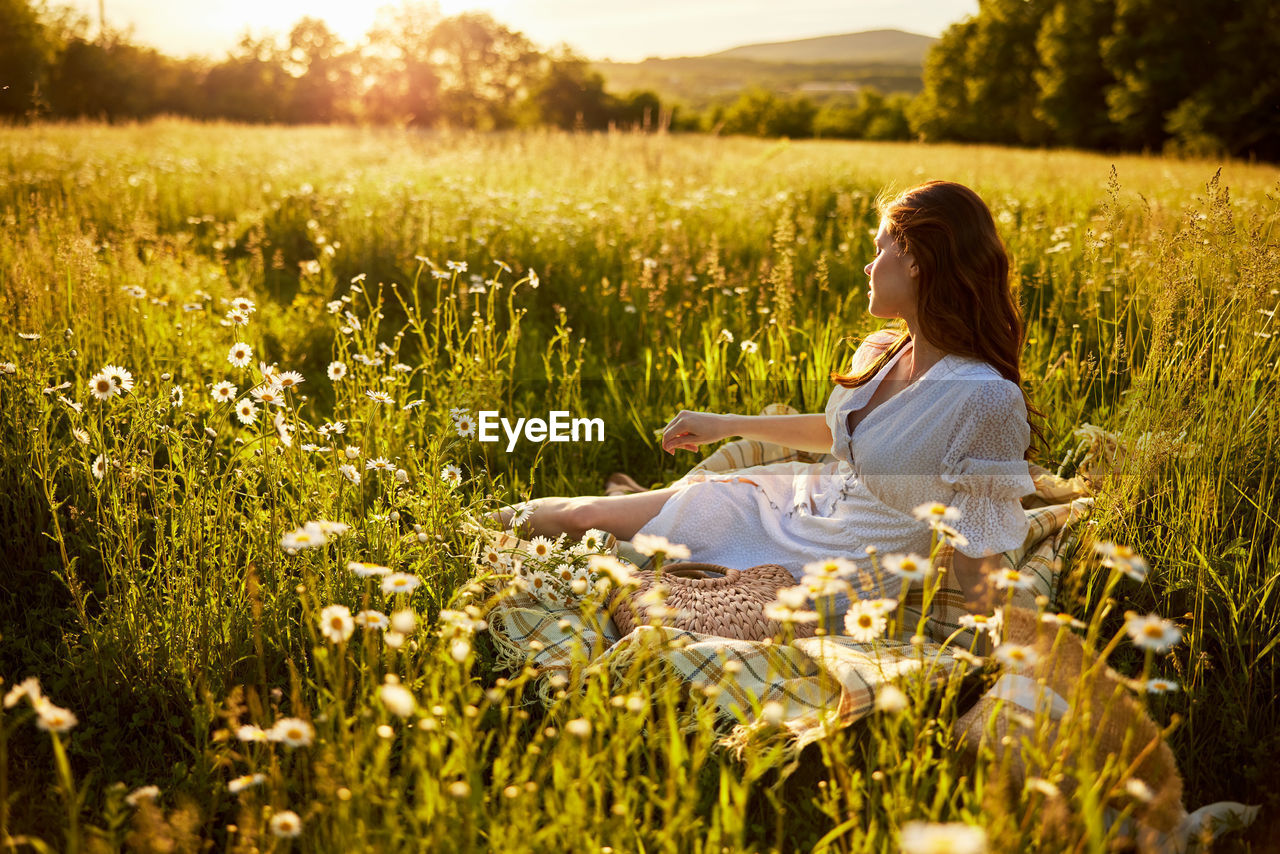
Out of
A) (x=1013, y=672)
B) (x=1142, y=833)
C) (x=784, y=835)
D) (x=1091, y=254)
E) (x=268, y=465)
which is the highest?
(x=1091, y=254)

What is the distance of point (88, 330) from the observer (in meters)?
3.88

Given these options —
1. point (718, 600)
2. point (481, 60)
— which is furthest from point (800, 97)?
point (718, 600)

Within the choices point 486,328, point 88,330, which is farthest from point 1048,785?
point 88,330

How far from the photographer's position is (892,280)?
2.64 metres

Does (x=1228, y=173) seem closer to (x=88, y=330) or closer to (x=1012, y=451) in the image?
(x=1012, y=451)

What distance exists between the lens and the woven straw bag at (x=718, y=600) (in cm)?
256

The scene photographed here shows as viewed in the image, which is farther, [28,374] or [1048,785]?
[28,374]

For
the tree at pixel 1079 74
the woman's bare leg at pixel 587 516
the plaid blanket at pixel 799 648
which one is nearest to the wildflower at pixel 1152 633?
the plaid blanket at pixel 799 648

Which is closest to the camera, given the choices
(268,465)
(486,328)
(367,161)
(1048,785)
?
(1048,785)

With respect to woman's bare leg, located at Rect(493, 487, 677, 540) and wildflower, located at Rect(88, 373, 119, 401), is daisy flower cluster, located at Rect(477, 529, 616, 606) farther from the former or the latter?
wildflower, located at Rect(88, 373, 119, 401)

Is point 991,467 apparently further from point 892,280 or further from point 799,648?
point 799,648

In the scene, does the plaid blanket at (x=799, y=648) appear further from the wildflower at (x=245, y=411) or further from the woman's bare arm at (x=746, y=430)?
the wildflower at (x=245, y=411)

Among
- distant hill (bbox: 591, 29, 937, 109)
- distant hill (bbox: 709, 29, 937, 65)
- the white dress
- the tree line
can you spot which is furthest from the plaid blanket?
distant hill (bbox: 709, 29, 937, 65)

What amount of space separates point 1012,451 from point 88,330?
380 cm
